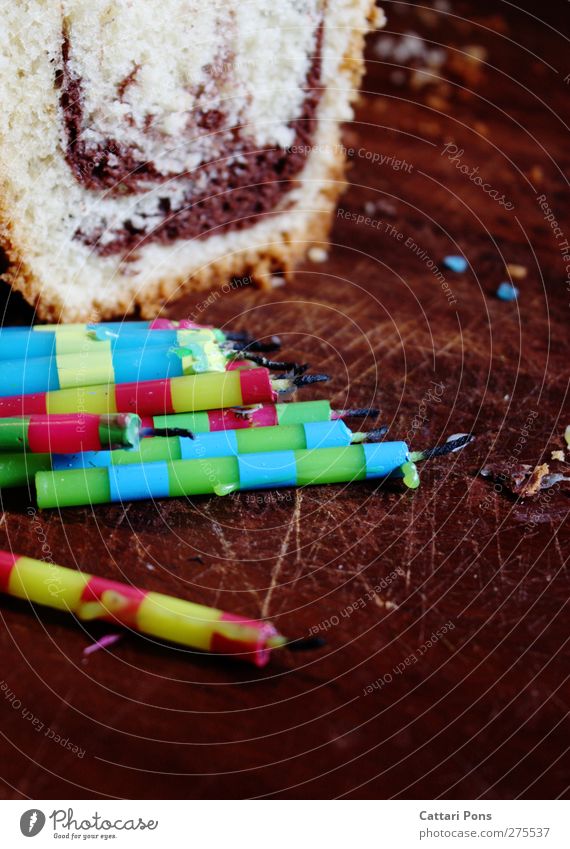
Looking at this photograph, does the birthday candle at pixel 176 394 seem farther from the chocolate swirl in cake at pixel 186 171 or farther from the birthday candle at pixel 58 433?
the chocolate swirl in cake at pixel 186 171

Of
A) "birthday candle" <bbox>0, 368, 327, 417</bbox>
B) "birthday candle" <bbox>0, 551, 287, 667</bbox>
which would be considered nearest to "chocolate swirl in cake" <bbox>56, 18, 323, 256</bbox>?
"birthday candle" <bbox>0, 368, 327, 417</bbox>

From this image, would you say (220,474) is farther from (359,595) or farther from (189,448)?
(359,595)

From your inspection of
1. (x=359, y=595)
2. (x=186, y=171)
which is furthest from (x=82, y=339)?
(x=359, y=595)

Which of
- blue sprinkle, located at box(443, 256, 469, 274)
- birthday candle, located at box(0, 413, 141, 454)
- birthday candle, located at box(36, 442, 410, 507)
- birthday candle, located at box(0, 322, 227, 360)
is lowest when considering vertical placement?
birthday candle, located at box(36, 442, 410, 507)

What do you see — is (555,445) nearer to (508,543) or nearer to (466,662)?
(508,543)

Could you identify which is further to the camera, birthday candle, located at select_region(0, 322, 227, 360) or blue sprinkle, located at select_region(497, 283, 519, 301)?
blue sprinkle, located at select_region(497, 283, 519, 301)

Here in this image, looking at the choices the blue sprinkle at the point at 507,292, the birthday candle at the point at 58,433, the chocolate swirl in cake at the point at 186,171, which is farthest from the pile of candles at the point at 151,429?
the blue sprinkle at the point at 507,292

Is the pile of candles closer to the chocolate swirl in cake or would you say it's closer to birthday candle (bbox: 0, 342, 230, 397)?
birthday candle (bbox: 0, 342, 230, 397)
